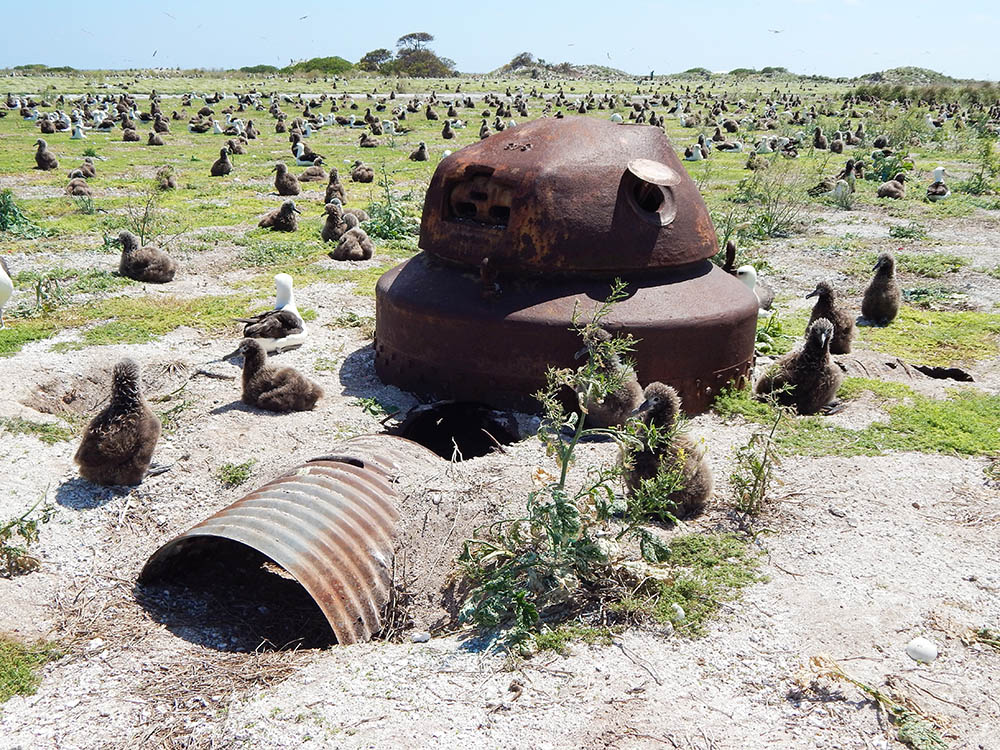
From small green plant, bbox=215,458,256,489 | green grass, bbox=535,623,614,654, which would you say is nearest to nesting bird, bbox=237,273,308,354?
small green plant, bbox=215,458,256,489

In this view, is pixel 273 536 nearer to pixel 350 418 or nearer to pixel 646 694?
pixel 646 694

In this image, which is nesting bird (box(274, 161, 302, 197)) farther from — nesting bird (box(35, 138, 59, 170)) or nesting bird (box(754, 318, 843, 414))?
nesting bird (box(754, 318, 843, 414))

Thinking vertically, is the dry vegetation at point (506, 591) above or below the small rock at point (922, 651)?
below

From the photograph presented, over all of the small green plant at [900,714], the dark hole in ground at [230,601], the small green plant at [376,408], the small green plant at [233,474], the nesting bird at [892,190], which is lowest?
the dark hole in ground at [230,601]

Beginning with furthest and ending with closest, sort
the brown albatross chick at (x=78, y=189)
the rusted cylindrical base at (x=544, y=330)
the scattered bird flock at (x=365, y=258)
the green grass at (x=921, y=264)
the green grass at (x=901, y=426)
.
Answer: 1. the brown albatross chick at (x=78, y=189)
2. the green grass at (x=921, y=264)
3. the rusted cylindrical base at (x=544, y=330)
4. the green grass at (x=901, y=426)
5. the scattered bird flock at (x=365, y=258)

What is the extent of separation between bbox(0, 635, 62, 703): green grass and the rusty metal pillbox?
3844 millimetres

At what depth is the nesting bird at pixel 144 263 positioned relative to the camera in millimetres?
12016

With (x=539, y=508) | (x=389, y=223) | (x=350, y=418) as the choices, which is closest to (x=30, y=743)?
(x=539, y=508)

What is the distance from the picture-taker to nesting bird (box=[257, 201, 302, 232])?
15469 millimetres

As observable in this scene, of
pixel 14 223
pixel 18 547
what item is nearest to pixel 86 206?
pixel 14 223

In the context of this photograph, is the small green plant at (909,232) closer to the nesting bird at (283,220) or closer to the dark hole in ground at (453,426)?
the nesting bird at (283,220)

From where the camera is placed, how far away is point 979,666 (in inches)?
157

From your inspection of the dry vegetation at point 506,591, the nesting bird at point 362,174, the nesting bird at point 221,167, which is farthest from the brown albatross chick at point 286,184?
the dry vegetation at point 506,591

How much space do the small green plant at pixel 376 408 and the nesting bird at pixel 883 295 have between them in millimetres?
6299
